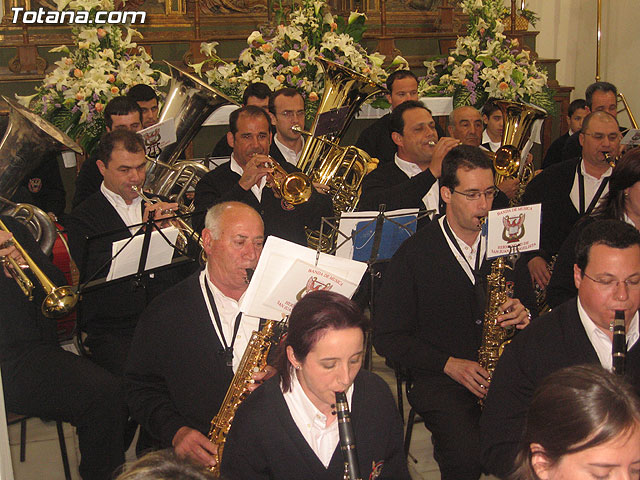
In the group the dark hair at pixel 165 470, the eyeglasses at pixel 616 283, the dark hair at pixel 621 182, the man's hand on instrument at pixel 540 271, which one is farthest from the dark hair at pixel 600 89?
the dark hair at pixel 165 470

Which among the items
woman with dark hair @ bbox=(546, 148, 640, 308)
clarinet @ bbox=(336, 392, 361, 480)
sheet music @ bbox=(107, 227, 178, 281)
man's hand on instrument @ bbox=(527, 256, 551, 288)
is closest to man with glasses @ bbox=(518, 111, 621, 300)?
man's hand on instrument @ bbox=(527, 256, 551, 288)

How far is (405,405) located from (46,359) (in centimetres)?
244

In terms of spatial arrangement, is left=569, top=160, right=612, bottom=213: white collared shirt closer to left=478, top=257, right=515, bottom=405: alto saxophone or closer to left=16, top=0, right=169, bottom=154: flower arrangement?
left=478, top=257, right=515, bottom=405: alto saxophone

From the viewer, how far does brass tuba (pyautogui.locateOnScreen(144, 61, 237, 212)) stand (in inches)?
198

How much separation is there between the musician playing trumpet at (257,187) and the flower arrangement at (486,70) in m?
2.72

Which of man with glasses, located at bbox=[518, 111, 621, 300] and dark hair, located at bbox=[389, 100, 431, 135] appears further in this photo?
dark hair, located at bbox=[389, 100, 431, 135]

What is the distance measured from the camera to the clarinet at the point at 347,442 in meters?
2.18

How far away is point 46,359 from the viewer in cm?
350

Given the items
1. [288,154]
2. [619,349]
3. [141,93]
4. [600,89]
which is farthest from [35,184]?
[600,89]

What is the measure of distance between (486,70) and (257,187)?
3.13 metres

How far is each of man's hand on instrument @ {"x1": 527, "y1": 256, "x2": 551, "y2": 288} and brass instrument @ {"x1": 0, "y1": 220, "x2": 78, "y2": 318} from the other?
8.90ft

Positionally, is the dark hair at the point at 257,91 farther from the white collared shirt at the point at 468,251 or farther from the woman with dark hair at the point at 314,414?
the woman with dark hair at the point at 314,414

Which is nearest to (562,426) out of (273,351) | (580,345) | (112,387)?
(580,345)

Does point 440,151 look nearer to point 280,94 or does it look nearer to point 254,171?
point 254,171
